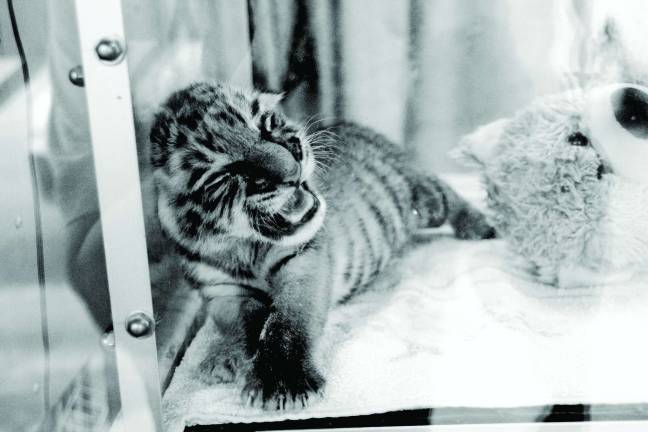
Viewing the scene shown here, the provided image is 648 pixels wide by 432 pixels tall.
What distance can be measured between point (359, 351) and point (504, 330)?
0.75 feet

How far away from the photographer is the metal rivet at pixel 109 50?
70cm

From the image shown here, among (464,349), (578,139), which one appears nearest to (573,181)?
(578,139)

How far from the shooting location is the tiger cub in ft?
2.76

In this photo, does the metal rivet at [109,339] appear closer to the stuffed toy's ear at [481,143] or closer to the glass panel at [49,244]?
the glass panel at [49,244]

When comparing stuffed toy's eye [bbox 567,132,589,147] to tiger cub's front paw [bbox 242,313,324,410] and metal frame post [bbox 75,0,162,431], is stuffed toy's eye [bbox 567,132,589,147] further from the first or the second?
metal frame post [bbox 75,0,162,431]

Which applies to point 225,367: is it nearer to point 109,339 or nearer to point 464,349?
point 109,339

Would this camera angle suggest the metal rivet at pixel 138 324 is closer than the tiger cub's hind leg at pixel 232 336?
Yes

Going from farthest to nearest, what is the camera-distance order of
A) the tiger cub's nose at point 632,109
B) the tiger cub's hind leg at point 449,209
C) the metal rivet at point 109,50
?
the tiger cub's hind leg at point 449,209
the tiger cub's nose at point 632,109
the metal rivet at point 109,50

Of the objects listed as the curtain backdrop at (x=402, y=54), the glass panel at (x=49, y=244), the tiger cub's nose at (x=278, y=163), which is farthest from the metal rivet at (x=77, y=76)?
the tiger cub's nose at (x=278, y=163)

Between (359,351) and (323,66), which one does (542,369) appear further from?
(323,66)

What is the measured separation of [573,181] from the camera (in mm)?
1033

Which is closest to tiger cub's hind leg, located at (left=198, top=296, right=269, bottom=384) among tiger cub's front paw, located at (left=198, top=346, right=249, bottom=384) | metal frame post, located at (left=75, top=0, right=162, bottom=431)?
tiger cub's front paw, located at (left=198, top=346, right=249, bottom=384)

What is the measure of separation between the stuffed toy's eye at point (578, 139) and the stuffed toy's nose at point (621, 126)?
0.01 metres

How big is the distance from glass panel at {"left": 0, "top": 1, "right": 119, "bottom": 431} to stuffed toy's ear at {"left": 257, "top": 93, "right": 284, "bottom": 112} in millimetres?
245
